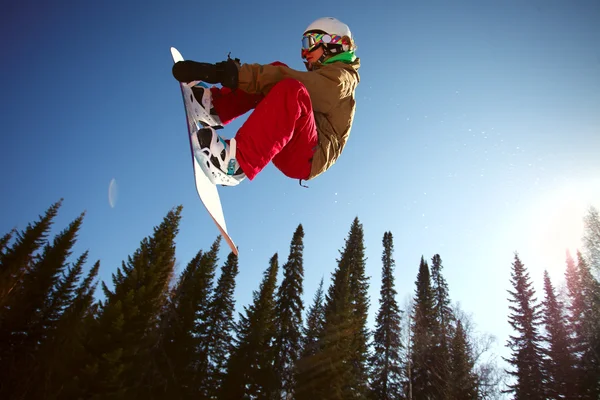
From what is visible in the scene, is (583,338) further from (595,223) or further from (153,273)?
(153,273)

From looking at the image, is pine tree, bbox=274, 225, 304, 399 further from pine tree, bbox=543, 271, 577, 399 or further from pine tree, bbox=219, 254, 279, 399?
pine tree, bbox=543, 271, 577, 399

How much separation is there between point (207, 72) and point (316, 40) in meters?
1.51

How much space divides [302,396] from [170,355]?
9167 mm

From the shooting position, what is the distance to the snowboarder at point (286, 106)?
2.93 metres

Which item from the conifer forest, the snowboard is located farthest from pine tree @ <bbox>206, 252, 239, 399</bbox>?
→ the snowboard

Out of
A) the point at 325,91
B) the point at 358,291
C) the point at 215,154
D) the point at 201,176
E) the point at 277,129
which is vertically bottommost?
the point at 201,176

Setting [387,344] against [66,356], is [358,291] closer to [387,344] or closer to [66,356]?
[387,344]

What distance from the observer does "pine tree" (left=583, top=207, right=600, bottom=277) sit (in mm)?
21047

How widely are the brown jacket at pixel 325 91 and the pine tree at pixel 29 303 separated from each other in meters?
25.9

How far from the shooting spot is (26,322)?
2345 centimetres

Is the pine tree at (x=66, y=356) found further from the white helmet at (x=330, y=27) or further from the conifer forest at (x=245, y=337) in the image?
the white helmet at (x=330, y=27)

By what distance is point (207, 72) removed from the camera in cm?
296

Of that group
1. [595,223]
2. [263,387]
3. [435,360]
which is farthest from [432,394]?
[595,223]

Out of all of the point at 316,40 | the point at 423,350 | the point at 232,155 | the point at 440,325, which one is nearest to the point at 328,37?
the point at 316,40
